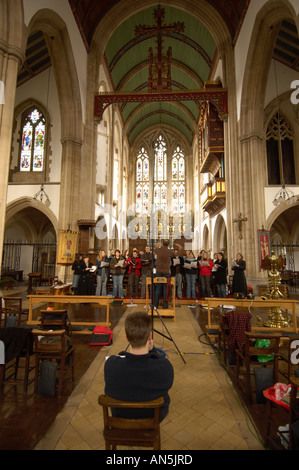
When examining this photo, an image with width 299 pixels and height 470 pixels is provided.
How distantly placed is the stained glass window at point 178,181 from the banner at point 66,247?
1508cm

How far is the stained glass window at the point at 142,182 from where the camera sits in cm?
2366

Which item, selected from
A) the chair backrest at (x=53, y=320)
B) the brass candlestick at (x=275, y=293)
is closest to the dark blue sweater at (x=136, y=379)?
the chair backrest at (x=53, y=320)

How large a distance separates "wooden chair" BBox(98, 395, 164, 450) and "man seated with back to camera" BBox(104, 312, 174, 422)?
0.08 m

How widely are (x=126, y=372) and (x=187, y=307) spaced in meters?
5.20

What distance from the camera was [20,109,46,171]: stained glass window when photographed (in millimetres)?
11633

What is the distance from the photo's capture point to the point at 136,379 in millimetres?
1365

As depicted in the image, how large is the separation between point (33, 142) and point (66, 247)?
19.1 feet

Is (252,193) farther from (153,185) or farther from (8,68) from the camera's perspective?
(8,68)

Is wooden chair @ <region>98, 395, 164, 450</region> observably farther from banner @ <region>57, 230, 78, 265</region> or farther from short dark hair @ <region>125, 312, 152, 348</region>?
banner @ <region>57, 230, 78, 265</region>

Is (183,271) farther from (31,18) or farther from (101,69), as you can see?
(101,69)

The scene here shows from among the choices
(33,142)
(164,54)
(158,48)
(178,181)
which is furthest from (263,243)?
(178,181)

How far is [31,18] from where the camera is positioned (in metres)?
6.62

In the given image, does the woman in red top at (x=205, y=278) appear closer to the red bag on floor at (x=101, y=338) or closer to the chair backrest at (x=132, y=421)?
the red bag on floor at (x=101, y=338)
